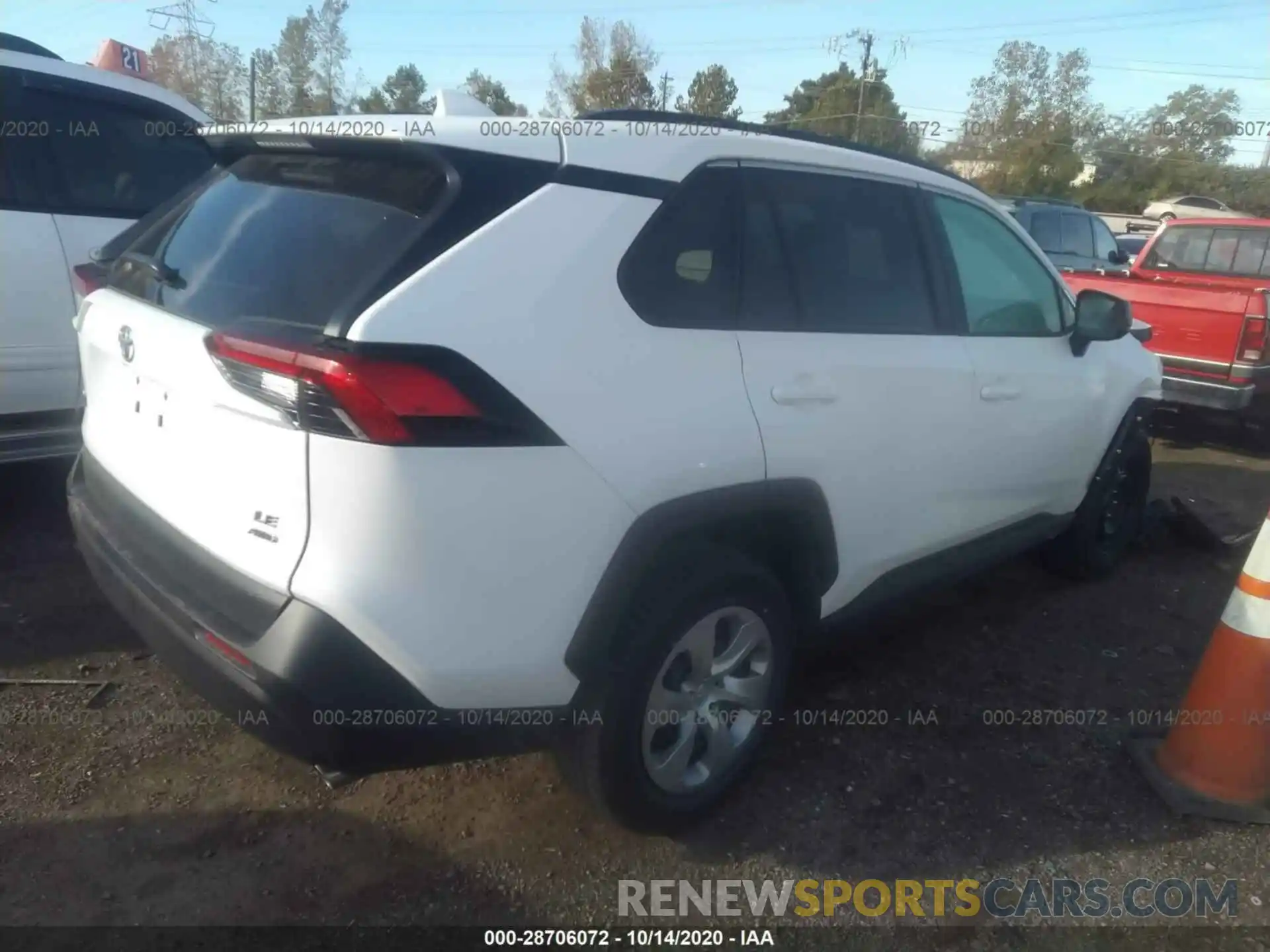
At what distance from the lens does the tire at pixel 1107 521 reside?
452 centimetres

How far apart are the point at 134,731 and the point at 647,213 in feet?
7.48

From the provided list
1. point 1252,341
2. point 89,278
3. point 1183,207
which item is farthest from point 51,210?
point 1183,207

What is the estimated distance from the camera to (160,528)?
7.85 ft

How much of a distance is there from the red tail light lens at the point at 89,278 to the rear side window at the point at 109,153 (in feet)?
4.53

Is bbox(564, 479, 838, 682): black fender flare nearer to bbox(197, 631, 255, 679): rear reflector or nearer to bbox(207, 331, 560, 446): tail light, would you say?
bbox(207, 331, 560, 446): tail light

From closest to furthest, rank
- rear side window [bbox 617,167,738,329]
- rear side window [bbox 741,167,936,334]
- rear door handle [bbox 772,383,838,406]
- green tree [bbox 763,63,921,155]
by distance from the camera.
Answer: rear side window [bbox 617,167,738,329], rear door handle [bbox 772,383,838,406], rear side window [bbox 741,167,936,334], green tree [bbox 763,63,921,155]

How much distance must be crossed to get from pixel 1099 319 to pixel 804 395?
6.25 feet

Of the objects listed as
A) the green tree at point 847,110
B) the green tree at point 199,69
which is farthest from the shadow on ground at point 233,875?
the green tree at point 847,110

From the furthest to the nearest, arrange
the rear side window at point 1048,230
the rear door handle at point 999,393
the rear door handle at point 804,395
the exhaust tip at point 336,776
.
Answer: the rear side window at point 1048,230 < the rear door handle at point 999,393 < the rear door handle at point 804,395 < the exhaust tip at point 336,776

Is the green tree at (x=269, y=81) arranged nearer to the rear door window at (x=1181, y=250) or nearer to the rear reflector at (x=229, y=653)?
the rear door window at (x=1181, y=250)

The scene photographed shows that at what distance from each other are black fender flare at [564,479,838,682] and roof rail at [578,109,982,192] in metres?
1.02

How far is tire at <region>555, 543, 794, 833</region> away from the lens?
238cm

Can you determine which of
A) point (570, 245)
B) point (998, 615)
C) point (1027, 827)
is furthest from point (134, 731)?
point (998, 615)

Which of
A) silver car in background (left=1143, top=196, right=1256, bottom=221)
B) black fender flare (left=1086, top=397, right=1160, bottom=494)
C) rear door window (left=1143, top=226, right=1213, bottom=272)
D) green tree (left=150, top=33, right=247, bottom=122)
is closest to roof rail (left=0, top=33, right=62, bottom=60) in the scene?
black fender flare (left=1086, top=397, right=1160, bottom=494)
